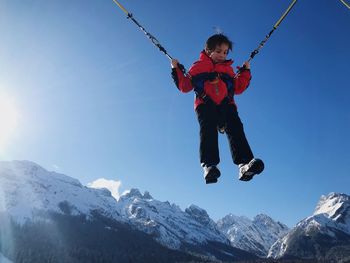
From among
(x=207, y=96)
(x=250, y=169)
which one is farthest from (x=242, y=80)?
(x=250, y=169)

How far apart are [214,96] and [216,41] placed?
109cm

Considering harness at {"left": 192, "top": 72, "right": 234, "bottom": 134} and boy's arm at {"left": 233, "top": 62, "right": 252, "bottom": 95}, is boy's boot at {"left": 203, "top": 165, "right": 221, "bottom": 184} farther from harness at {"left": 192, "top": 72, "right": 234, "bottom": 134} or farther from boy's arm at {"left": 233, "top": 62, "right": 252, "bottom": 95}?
boy's arm at {"left": 233, "top": 62, "right": 252, "bottom": 95}

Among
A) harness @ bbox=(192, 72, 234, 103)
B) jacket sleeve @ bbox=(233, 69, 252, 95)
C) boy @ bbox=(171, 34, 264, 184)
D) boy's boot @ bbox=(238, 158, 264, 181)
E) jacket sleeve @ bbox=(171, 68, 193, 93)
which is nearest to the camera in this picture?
boy's boot @ bbox=(238, 158, 264, 181)

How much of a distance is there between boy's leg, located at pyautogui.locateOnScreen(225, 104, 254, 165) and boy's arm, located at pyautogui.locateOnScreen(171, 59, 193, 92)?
90 centimetres

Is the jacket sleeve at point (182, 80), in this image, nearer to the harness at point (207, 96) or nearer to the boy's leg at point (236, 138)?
the harness at point (207, 96)

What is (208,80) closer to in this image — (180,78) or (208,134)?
(180,78)

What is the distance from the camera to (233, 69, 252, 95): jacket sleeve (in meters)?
8.81

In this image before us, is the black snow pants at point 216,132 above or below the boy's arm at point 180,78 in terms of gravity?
below

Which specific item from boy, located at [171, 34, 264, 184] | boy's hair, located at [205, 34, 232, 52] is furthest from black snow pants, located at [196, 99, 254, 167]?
boy's hair, located at [205, 34, 232, 52]

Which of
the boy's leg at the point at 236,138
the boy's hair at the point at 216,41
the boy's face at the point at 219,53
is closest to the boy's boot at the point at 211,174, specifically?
the boy's leg at the point at 236,138

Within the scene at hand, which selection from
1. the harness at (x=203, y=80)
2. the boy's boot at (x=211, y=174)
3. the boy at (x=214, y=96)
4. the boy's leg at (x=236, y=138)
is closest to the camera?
the boy's boot at (x=211, y=174)

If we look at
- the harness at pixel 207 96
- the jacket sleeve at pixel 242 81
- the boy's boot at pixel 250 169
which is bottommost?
the boy's boot at pixel 250 169

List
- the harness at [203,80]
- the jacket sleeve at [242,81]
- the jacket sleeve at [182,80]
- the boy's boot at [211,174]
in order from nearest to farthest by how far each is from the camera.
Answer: the boy's boot at [211,174]
the harness at [203,80]
the jacket sleeve at [182,80]
the jacket sleeve at [242,81]

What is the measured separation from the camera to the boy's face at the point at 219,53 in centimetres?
823
